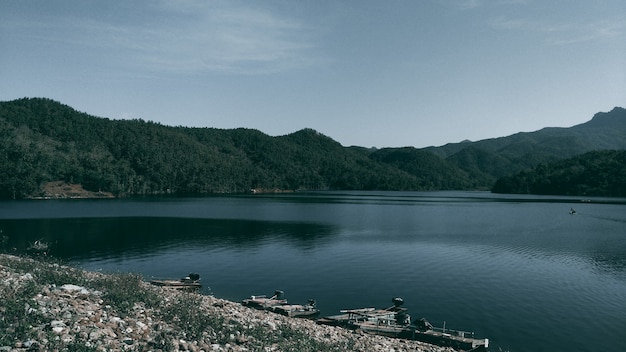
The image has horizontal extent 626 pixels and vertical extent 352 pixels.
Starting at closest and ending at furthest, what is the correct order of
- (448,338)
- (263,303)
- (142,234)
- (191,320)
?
(191,320) < (448,338) < (263,303) < (142,234)

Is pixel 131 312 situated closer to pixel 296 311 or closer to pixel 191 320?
pixel 191 320

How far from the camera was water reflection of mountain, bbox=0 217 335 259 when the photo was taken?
7479cm

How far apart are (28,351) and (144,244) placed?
67655 millimetres

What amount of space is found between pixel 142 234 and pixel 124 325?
78.1 metres

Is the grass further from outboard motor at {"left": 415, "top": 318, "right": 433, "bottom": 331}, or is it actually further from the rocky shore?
outboard motor at {"left": 415, "top": 318, "right": 433, "bottom": 331}

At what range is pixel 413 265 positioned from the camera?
6353 centimetres

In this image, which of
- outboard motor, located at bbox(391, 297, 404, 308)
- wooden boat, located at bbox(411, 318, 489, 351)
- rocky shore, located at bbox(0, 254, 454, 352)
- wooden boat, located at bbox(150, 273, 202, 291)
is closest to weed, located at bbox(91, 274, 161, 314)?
rocky shore, located at bbox(0, 254, 454, 352)

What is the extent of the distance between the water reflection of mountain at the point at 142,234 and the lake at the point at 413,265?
0.81 feet

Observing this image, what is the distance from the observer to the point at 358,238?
92.4 m

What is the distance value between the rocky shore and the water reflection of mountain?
44.2 meters

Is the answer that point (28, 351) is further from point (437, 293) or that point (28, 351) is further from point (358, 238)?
point (358, 238)

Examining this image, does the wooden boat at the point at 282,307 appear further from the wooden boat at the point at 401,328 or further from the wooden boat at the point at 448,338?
the wooden boat at the point at 448,338

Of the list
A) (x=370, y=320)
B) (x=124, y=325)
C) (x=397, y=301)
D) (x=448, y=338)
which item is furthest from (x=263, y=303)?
(x=124, y=325)

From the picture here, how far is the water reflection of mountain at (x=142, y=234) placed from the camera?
74.8 meters
